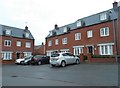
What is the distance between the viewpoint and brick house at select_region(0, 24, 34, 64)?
144ft

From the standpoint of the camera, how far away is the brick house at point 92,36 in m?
30.3

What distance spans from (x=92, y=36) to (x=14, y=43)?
2203cm

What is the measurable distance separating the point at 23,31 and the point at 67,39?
54.9 ft

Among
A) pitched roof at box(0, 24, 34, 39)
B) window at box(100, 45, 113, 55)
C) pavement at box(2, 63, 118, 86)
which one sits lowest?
pavement at box(2, 63, 118, 86)

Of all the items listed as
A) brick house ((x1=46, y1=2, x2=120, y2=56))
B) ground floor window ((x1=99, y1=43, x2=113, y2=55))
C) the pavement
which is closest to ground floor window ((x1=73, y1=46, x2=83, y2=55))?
brick house ((x1=46, y1=2, x2=120, y2=56))

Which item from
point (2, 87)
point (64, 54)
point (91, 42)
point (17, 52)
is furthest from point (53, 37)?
point (2, 87)

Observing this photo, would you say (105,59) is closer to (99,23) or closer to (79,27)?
(99,23)

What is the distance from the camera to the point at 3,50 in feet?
143

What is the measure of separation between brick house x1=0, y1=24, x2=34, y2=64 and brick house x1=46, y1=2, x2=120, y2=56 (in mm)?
10475

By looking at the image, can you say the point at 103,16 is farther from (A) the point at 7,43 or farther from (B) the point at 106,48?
(A) the point at 7,43

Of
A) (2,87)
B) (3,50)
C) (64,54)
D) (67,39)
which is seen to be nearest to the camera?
(2,87)

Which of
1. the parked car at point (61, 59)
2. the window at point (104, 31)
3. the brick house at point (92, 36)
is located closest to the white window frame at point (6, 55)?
the brick house at point (92, 36)

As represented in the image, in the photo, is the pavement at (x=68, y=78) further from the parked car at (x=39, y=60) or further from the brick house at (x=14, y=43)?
the brick house at (x=14, y=43)

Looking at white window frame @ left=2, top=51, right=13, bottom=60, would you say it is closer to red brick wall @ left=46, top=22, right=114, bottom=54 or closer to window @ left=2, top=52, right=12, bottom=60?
window @ left=2, top=52, right=12, bottom=60
